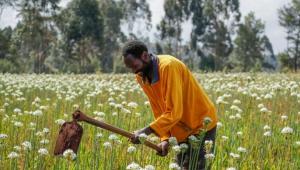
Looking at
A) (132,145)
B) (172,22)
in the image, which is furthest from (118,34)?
(132,145)

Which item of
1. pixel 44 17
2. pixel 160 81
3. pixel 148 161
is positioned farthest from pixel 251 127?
pixel 44 17

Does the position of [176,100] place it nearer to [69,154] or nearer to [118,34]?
[69,154]

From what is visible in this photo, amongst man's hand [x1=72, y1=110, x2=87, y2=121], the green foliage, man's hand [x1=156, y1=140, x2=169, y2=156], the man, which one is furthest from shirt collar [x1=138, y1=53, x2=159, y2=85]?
the green foliage

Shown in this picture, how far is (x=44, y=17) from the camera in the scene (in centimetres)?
5781

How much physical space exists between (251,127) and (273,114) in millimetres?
1128

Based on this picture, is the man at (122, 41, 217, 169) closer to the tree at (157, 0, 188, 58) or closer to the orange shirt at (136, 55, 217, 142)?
the orange shirt at (136, 55, 217, 142)

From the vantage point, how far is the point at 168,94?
4.53 metres

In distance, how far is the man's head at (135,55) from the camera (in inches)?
176

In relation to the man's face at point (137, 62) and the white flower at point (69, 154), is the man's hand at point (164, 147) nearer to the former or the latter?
the man's face at point (137, 62)

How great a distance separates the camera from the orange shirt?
14.9 ft

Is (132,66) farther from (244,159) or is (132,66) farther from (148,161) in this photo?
(244,159)

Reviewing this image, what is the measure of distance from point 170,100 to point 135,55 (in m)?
0.49

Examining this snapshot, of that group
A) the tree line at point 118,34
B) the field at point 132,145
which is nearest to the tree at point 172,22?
the tree line at point 118,34

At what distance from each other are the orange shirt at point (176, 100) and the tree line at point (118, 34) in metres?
46.3
